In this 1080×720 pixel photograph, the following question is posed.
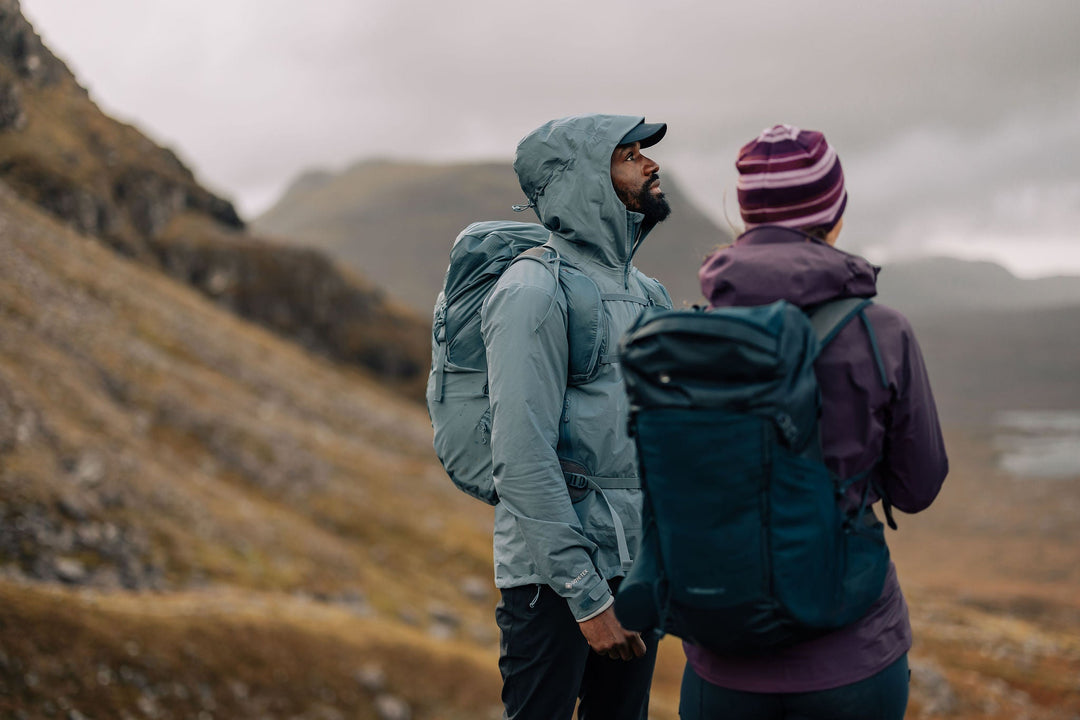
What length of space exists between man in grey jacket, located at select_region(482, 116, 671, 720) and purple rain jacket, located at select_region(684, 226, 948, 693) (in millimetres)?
932

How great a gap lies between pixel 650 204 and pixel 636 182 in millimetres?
128

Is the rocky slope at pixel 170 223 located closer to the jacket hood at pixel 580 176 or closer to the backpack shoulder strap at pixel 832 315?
the jacket hood at pixel 580 176

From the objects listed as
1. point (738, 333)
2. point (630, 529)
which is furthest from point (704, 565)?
point (630, 529)

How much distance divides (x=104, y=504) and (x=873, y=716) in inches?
1023

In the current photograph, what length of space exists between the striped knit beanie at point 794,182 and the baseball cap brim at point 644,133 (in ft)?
3.53

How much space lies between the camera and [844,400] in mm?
3188

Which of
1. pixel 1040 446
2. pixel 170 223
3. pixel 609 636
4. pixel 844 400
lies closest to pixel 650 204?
pixel 844 400

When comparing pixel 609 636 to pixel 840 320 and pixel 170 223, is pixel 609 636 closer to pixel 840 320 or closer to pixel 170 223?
pixel 840 320

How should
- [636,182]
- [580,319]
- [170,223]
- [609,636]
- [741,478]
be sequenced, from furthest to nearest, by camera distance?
[170,223] < [636,182] < [580,319] < [609,636] < [741,478]

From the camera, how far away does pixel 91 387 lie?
37.9m

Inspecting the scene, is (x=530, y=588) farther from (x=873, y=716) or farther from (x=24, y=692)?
(x=24, y=692)

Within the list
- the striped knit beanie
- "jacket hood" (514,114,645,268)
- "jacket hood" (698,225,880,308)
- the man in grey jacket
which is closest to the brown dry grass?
the man in grey jacket

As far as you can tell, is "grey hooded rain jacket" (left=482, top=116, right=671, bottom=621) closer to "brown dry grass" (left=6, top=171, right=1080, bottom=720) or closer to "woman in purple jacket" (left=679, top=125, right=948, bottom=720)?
"woman in purple jacket" (left=679, top=125, right=948, bottom=720)

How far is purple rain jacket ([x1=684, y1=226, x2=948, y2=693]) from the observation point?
3.17 m
